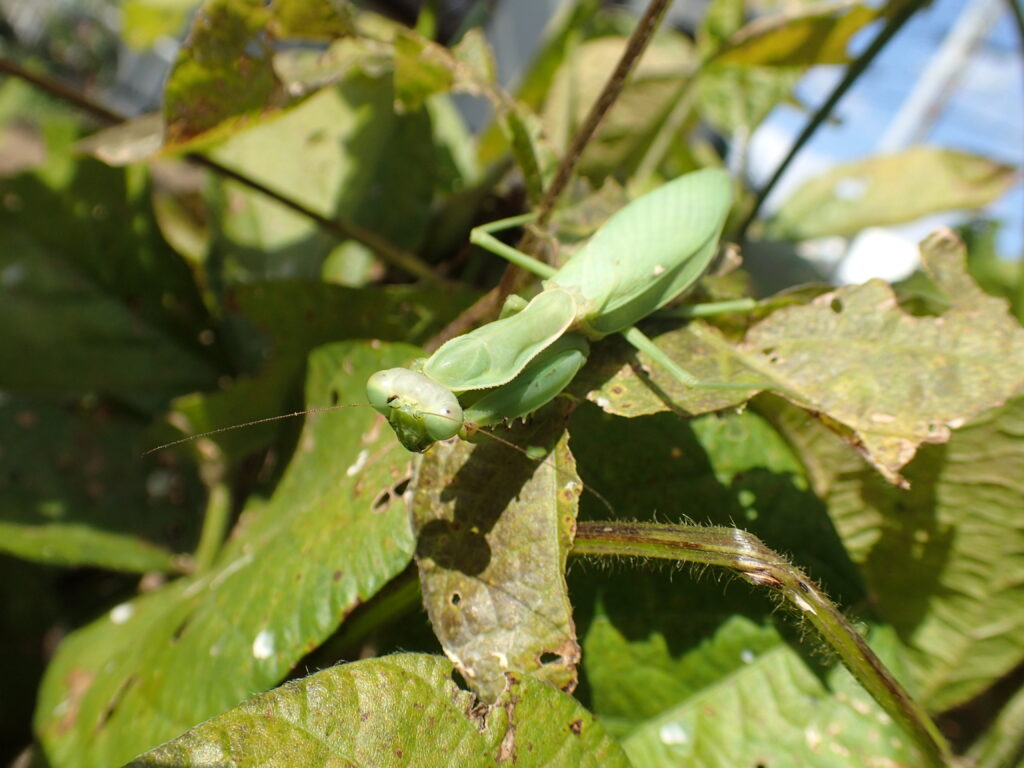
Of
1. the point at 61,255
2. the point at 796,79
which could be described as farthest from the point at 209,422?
the point at 796,79

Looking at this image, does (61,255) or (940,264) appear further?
(61,255)

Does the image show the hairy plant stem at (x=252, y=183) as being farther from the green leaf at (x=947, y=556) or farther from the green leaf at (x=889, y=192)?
the green leaf at (x=889, y=192)

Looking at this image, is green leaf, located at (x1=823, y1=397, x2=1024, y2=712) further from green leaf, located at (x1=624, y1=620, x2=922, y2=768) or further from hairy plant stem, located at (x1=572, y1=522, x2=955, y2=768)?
hairy plant stem, located at (x1=572, y1=522, x2=955, y2=768)

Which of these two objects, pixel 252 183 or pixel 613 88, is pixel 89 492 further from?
pixel 613 88

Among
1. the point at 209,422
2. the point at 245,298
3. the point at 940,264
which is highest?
the point at 940,264

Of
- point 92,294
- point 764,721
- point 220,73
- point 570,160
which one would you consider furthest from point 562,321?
point 92,294

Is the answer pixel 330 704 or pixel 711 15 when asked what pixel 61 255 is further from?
pixel 711 15

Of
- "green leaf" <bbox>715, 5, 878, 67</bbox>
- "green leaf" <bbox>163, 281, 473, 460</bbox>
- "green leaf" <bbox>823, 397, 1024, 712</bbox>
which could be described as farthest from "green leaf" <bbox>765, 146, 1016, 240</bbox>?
"green leaf" <bbox>163, 281, 473, 460</bbox>
